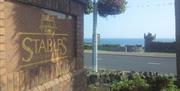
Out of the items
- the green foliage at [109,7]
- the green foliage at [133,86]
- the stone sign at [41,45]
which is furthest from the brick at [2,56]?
the green foliage at [109,7]

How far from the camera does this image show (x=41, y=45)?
18.4 feet

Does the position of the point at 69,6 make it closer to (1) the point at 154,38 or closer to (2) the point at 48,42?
(2) the point at 48,42

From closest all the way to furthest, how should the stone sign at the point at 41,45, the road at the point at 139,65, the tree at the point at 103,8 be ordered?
the stone sign at the point at 41,45
the tree at the point at 103,8
the road at the point at 139,65

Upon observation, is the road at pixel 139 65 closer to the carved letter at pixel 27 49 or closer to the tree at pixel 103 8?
the tree at pixel 103 8

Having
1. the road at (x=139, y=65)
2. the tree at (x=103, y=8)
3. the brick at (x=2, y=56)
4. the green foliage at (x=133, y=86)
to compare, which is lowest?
the road at (x=139, y=65)

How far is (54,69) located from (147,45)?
33969 millimetres

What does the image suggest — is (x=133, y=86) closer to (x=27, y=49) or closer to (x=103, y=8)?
(x=27, y=49)

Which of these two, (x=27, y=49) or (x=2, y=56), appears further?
(x=27, y=49)

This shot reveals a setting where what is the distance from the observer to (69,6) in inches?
262

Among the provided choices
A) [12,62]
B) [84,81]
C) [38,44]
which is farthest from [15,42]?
[84,81]

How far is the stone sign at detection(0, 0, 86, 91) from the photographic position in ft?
15.4

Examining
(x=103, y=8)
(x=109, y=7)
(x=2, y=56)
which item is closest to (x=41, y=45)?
(x=2, y=56)

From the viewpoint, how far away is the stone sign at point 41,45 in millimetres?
4684

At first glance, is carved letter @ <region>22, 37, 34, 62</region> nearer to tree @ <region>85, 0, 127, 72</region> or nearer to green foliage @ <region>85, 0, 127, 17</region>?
tree @ <region>85, 0, 127, 72</region>
